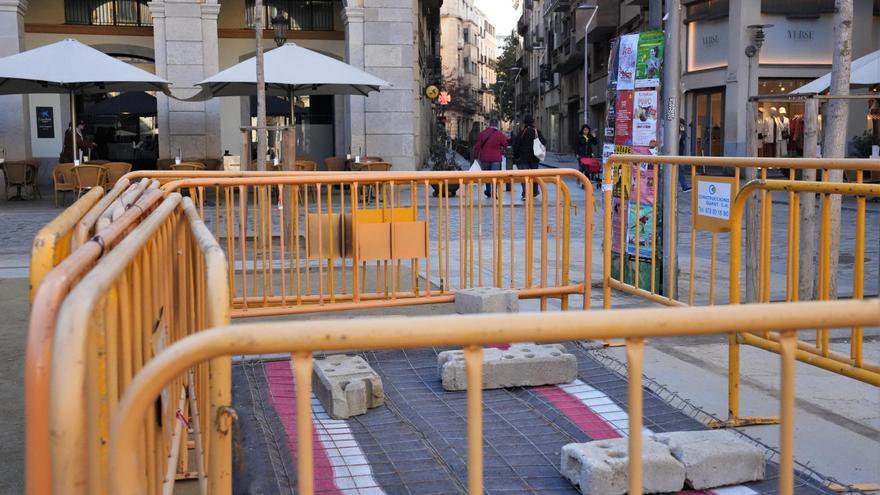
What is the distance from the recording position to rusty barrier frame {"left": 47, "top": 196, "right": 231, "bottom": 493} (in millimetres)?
1762

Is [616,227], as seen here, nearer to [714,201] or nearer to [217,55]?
[714,201]

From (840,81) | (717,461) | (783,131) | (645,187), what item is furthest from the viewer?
(783,131)

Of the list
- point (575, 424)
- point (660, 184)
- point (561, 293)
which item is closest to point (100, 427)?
point (575, 424)

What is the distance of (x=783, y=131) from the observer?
88.5ft

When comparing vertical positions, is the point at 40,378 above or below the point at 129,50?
below

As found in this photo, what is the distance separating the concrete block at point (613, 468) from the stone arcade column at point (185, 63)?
18467 millimetres

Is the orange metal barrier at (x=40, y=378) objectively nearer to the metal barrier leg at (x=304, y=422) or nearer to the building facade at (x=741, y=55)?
the metal barrier leg at (x=304, y=422)

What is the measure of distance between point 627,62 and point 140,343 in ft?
23.2

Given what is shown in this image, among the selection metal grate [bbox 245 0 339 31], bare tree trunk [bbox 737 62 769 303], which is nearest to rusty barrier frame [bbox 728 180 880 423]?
bare tree trunk [bbox 737 62 769 303]

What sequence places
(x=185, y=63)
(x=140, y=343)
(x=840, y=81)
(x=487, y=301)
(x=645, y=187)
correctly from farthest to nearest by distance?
1. (x=185, y=63)
2. (x=645, y=187)
3. (x=840, y=81)
4. (x=487, y=301)
5. (x=140, y=343)

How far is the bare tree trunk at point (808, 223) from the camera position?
703 centimetres

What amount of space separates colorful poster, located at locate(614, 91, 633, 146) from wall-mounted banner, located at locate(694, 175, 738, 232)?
10.2ft

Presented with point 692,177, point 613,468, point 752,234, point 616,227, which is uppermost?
point 692,177

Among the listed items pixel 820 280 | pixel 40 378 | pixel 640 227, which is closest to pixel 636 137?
pixel 640 227
